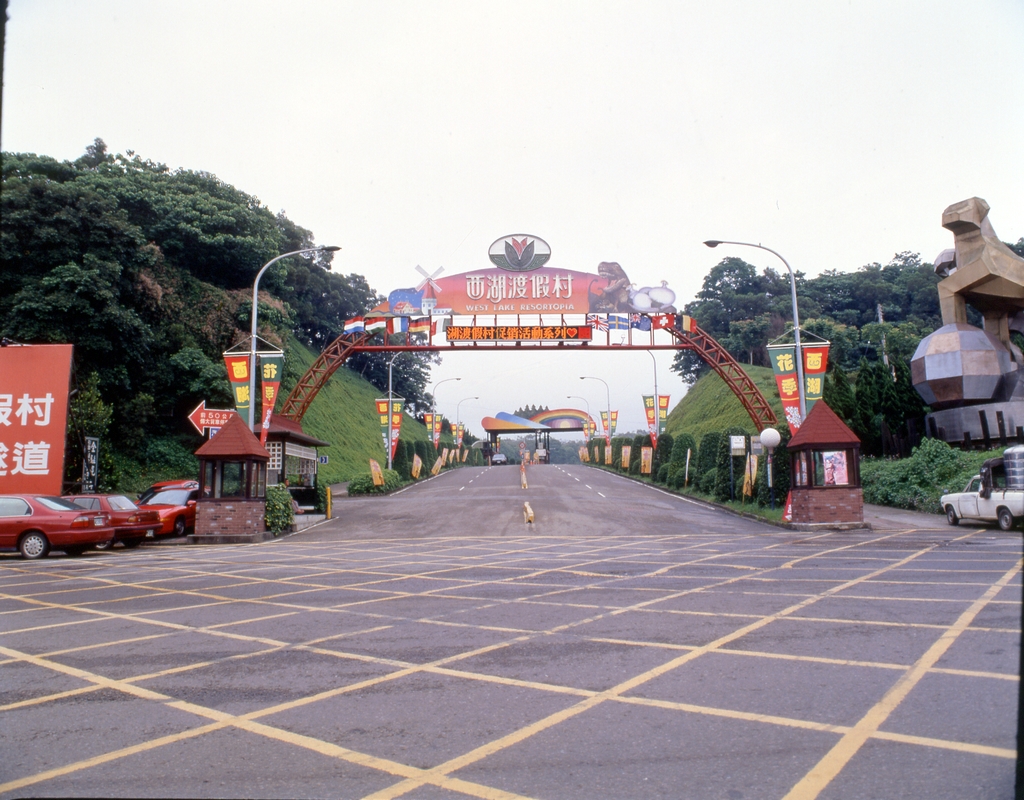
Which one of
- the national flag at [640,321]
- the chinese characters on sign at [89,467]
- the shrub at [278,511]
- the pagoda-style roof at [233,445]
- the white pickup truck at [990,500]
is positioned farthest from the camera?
the national flag at [640,321]

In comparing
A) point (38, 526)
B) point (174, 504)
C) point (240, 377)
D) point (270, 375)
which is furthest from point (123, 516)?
point (270, 375)

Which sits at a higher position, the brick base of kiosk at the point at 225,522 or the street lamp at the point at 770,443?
the street lamp at the point at 770,443

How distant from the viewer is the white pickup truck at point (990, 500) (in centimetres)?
1725

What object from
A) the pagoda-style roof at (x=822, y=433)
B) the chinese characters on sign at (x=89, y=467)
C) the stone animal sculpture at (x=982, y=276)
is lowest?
the chinese characters on sign at (x=89, y=467)

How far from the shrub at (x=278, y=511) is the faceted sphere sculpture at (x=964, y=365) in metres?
24.1

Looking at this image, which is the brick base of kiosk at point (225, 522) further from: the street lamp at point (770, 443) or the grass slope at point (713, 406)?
the grass slope at point (713, 406)

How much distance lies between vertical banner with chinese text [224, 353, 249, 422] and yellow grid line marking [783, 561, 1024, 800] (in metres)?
21.4

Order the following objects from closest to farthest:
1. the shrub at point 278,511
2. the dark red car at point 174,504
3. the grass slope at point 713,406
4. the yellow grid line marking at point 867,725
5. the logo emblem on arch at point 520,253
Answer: the yellow grid line marking at point 867,725 → the dark red car at point 174,504 → the shrub at point 278,511 → the logo emblem on arch at point 520,253 → the grass slope at point 713,406

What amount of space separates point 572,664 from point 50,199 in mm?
29679

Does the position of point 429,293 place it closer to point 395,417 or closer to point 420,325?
point 420,325

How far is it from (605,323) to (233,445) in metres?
16.2

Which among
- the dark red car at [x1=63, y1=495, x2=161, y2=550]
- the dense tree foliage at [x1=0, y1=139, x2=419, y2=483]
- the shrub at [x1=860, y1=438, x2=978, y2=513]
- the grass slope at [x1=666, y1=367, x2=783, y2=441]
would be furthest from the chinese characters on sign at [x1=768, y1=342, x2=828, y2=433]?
the grass slope at [x1=666, y1=367, x2=783, y2=441]

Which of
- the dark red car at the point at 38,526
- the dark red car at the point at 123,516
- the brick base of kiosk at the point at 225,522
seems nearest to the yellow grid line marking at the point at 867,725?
the dark red car at the point at 38,526

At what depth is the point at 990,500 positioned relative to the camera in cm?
1803
